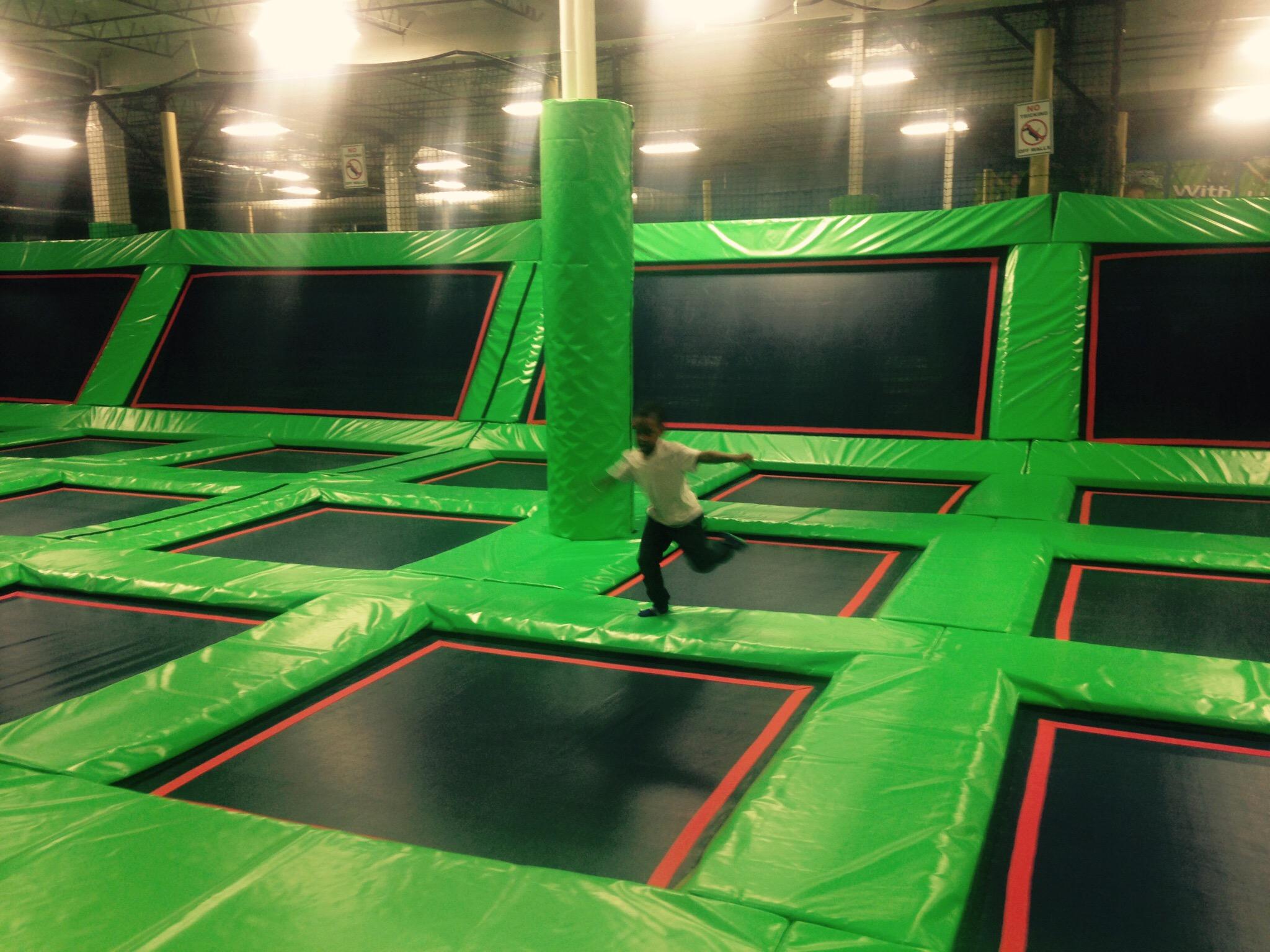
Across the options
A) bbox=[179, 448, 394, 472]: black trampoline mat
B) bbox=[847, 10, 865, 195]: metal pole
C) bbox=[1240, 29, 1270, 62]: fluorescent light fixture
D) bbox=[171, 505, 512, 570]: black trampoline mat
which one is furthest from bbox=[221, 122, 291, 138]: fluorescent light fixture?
bbox=[1240, 29, 1270, 62]: fluorescent light fixture

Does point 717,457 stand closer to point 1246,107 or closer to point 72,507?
point 72,507

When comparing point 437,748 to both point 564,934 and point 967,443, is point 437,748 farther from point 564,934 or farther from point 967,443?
point 967,443

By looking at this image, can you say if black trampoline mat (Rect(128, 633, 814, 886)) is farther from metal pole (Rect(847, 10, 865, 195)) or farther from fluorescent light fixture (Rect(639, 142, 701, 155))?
fluorescent light fixture (Rect(639, 142, 701, 155))

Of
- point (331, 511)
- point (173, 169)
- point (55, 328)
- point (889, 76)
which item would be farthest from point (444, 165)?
point (331, 511)

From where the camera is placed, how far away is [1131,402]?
5543 mm

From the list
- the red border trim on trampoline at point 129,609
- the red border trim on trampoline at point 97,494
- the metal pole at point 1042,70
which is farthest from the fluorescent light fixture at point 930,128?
the red border trim on trampoline at point 129,609

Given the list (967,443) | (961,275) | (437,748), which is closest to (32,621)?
(437,748)

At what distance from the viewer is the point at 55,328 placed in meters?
8.30

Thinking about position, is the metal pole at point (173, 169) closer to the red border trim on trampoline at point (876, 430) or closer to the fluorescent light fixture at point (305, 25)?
the fluorescent light fixture at point (305, 25)

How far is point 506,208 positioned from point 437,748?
19.8 meters

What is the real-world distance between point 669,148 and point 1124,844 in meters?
16.0

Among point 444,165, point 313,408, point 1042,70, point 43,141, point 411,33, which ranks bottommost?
point 313,408

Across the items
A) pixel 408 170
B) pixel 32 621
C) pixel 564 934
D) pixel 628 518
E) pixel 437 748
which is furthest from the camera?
pixel 408 170

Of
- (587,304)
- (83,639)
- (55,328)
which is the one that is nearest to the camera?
(83,639)
